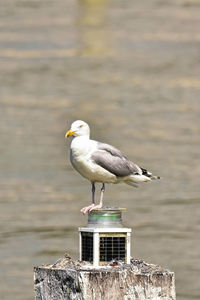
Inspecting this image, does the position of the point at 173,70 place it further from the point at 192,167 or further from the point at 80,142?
the point at 80,142

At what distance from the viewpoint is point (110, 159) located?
7383mm

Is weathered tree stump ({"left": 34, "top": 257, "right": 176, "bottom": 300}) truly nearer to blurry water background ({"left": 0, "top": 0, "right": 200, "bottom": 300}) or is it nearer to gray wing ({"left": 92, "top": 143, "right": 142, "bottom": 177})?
gray wing ({"left": 92, "top": 143, "right": 142, "bottom": 177})

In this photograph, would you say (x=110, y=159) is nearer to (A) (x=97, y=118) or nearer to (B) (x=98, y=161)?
(B) (x=98, y=161)

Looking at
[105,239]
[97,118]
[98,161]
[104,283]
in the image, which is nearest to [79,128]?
[98,161]

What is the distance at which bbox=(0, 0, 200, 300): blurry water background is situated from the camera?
16.4m

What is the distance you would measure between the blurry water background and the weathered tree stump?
8530mm

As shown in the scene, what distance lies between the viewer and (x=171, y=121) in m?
22.0

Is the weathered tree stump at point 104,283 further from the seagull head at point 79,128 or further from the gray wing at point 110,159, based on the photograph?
the gray wing at point 110,159

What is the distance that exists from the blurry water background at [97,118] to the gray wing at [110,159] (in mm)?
6950

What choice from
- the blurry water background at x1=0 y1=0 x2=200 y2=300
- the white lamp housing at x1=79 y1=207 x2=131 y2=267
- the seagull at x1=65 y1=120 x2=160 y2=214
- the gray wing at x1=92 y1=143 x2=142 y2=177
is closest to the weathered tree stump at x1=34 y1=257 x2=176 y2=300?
the white lamp housing at x1=79 y1=207 x2=131 y2=267

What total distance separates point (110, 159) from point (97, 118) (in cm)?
1454

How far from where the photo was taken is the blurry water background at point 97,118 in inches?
647

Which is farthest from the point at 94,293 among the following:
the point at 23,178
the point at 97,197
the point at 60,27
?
the point at 60,27

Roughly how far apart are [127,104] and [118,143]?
9.37 ft
